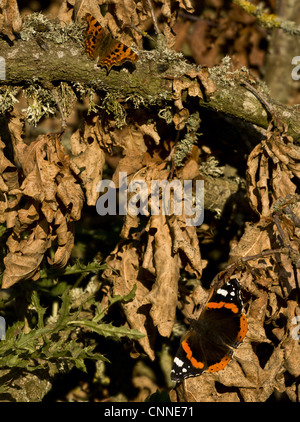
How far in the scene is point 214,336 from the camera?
3.06 m

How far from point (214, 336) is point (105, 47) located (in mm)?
1683

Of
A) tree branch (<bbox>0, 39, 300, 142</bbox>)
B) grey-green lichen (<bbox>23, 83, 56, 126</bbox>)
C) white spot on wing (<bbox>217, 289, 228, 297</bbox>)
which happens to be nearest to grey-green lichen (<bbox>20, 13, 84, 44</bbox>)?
tree branch (<bbox>0, 39, 300, 142</bbox>)

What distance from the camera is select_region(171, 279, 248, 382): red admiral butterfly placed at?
2.93 metres

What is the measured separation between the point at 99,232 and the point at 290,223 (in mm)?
1789

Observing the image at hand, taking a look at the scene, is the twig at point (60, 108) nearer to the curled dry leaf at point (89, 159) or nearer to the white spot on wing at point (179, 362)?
the curled dry leaf at point (89, 159)

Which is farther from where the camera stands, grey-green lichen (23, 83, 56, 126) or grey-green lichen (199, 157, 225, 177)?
grey-green lichen (199, 157, 225, 177)

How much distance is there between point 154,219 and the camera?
3131 millimetres

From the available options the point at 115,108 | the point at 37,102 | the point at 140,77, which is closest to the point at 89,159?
the point at 115,108

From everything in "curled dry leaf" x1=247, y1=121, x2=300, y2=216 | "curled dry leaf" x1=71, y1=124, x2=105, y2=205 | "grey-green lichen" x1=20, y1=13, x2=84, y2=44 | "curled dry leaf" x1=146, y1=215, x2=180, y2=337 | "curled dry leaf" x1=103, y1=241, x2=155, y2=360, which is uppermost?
"grey-green lichen" x1=20, y1=13, x2=84, y2=44

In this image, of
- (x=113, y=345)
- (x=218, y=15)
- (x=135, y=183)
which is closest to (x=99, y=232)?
(x=113, y=345)

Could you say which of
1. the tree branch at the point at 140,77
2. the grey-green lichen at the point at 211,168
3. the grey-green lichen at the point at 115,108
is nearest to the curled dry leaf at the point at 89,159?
the grey-green lichen at the point at 115,108

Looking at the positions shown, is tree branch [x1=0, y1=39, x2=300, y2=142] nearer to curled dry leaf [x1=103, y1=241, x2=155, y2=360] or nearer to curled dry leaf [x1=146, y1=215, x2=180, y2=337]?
curled dry leaf [x1=146, y1=215, x2=180, y2=337]

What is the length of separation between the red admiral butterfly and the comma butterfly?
133cm

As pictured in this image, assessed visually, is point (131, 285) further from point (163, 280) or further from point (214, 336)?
point (214, 336)
